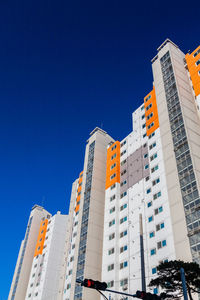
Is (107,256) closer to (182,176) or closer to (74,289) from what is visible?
(74,289)

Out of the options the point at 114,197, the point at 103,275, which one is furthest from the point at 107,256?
the point at 114,197

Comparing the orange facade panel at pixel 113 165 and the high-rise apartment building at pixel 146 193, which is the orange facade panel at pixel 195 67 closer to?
the high-rise apartment building at pixel 146 193

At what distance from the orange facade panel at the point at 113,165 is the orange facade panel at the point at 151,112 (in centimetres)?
1209

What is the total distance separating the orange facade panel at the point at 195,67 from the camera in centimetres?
5900

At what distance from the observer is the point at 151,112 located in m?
66.8

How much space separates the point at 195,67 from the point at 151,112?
1304cm

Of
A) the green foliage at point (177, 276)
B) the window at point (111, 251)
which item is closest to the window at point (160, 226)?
the window at point (111, 251)

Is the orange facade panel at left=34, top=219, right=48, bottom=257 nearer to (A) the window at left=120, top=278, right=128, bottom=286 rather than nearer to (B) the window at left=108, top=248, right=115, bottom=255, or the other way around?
(B) the window at left=108, top=248, right=115, bottom=255

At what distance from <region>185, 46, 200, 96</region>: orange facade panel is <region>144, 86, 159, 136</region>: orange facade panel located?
963 centimetres

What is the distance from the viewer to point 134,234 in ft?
184

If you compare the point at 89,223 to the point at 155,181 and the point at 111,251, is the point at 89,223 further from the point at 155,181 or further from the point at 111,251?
the point at 155,181

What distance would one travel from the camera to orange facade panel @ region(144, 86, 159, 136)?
63.8 meters

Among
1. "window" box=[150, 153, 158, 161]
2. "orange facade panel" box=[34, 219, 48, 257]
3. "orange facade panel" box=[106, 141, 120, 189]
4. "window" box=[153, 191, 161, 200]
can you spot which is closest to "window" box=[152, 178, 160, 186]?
"window" box=[153, 191, 161, 200]

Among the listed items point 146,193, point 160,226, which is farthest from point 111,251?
point 160,226
